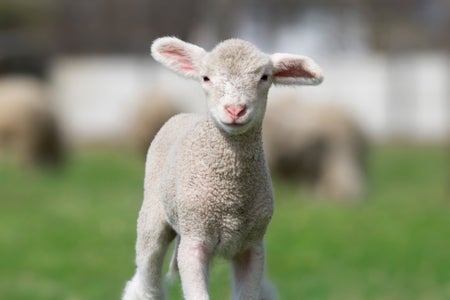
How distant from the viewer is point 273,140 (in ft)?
64.7

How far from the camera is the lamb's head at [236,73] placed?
5.25 meters

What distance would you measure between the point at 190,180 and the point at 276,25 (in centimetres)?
2917

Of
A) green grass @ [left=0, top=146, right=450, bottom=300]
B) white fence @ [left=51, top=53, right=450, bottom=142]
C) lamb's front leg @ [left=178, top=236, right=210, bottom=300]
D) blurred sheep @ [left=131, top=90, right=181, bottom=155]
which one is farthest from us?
white fence @ [left=51, top=53, right=450, bottom=142]

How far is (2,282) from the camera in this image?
34.3ft

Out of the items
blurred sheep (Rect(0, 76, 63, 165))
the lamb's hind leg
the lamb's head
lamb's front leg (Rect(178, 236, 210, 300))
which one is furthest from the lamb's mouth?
blurred sheep (Rect(0, 76, 63, 165))

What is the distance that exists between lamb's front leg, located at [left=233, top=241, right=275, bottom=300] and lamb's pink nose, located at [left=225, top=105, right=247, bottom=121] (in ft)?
2.37

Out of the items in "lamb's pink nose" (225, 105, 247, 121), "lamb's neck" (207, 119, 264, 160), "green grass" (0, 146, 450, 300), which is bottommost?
"green grass" (0, 146, 450, 300)

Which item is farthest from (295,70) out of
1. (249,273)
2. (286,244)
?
(286,244)

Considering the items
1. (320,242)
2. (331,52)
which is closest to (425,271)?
(320,242)

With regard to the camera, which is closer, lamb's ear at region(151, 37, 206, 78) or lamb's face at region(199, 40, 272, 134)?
lamb's face at region(199, 40, 272, 134)

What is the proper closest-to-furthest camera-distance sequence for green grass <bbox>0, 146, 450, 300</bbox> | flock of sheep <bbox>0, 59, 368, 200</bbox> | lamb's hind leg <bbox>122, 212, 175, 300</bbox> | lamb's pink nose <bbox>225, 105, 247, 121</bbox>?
1. lamb's pink nose <bbox>225, 105, 247, 121</bbox>
2. lamb's hind leg <bbox>122, 212, 175, 300</bbox>
3. green grass <bbox>0, 146, 450, 300</bbox>
4. flock of sheep <bbox>0, 59, 368, 200</bbox>

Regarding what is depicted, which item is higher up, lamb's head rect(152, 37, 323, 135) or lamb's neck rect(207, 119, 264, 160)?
lamb's head rect(152, 37, 323, 135)

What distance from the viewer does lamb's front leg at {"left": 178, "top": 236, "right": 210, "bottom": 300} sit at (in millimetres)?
5520

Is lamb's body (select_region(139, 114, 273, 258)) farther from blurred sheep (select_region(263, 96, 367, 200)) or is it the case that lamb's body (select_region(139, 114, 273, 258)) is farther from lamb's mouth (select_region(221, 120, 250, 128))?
blurred sheep (select_region(263, 96, 367, 200))
